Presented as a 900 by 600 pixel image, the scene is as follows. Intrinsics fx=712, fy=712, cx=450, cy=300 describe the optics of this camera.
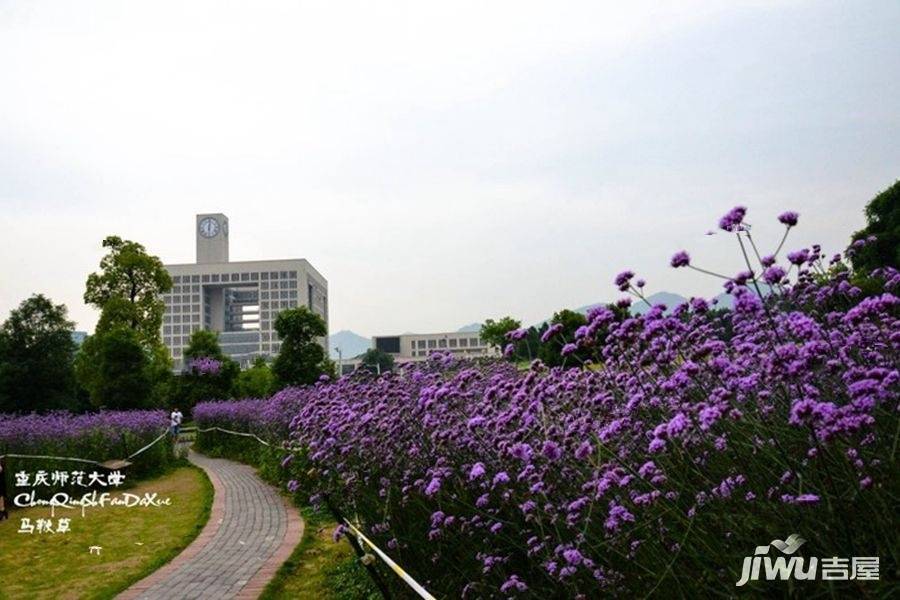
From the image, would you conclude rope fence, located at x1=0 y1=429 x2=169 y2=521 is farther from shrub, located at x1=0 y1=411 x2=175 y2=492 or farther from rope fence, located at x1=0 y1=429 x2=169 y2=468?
shrub, located at x1=0 y1=411 x2=175 y2=492

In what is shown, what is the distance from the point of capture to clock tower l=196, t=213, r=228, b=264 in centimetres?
15388

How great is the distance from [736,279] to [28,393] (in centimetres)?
4158

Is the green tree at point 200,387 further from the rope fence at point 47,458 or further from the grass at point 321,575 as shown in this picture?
the grass at point 321,575

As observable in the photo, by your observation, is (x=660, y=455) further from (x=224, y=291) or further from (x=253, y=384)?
(x=224, y=291)

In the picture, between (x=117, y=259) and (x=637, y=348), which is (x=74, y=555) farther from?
(x=117, y=259)

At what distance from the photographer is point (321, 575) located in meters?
6.91

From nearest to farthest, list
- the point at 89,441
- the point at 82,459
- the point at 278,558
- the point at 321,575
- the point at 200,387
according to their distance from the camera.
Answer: the point at 321,575
the point at 278,558
the point at 82,459
the point at 89,441
the point at 200,387

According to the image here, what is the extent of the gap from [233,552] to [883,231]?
30555 millimetres

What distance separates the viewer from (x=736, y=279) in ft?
11.7

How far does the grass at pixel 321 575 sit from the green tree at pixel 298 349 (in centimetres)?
2351

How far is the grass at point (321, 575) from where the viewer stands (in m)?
6.12

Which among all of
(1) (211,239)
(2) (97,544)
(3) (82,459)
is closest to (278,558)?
(2) (97,544)

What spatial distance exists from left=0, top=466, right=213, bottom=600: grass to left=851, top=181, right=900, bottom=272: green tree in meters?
23.8

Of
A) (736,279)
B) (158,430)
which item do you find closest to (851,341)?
(736,279)
